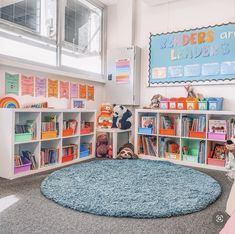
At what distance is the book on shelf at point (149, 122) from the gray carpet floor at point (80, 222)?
68.7 inches

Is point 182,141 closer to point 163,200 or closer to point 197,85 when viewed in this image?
point 197,85

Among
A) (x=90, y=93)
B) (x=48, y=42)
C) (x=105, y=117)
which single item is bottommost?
(x=105, y=117)

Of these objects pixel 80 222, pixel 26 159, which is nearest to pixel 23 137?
pixel 26 159

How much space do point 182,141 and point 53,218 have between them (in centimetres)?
221

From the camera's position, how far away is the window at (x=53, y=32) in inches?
114

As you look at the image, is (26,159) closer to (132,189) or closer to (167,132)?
(132,189)

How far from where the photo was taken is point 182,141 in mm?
3363

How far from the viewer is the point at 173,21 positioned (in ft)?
12.2

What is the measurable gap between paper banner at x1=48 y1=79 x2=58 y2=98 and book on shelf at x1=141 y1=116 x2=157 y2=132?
1266mm

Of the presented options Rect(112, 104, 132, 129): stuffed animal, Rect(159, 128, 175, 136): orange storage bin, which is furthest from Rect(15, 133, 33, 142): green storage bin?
Rect(159, 128, 175, 136): orange storage bin

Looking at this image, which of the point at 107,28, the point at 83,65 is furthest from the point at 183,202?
the point at 107,28

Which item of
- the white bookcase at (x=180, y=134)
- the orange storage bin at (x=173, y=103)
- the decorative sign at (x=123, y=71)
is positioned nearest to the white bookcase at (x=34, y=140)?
the white bookcase at (x=180, y=134)

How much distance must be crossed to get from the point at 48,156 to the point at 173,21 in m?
2.62

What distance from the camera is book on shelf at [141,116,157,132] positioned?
3.52m
